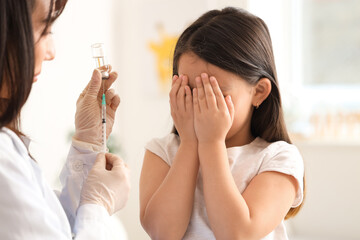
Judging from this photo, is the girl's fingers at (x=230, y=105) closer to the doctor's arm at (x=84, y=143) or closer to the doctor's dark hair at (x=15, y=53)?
the doctor's arm at (x=84, y=143)

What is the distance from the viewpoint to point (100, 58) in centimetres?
116

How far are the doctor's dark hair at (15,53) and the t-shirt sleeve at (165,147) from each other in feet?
1.46

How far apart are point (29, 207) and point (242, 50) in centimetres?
61

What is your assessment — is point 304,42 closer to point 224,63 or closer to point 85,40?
point 85,40

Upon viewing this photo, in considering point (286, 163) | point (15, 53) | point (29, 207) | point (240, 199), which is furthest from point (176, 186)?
point (15, 53)

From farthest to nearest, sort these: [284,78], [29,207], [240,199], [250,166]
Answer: [284,78]
[250,166]
[240,199]
[29,207]

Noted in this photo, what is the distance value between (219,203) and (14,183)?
0.45m

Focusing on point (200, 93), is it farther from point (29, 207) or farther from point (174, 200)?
point (29, 207)

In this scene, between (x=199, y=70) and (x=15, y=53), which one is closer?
(x=15, y=53)

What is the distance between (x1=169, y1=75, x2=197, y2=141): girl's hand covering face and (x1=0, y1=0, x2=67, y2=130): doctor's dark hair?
0.39m

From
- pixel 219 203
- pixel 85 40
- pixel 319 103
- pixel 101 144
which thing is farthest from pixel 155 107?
pixel 219 203

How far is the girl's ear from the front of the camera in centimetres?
115

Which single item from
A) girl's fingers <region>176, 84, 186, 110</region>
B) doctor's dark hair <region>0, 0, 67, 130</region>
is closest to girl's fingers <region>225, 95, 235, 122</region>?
girl's fingers <region>176, 84, 186, 110</region>

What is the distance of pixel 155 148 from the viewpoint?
1.20 metres
